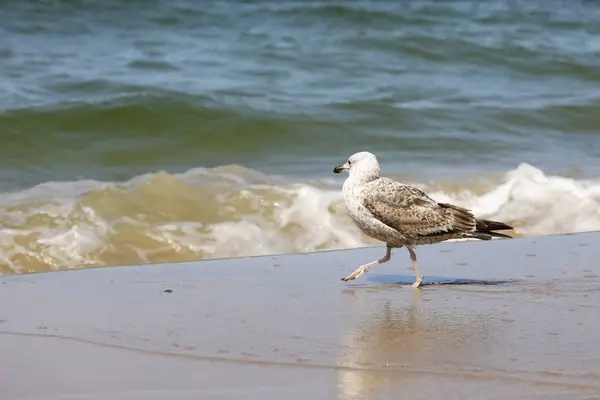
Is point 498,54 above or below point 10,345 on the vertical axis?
above

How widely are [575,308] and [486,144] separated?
6.09 meters

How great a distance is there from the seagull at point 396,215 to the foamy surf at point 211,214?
5.34 ft

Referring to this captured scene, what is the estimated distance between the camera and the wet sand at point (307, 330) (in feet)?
13.3

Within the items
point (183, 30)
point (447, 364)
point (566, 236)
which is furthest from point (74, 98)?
point (447, 364)

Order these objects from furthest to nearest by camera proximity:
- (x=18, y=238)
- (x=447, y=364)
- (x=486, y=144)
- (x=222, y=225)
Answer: (x=486, y=144)
(x=222, y=225)
(x=18, y=238)
(x=447, y=364)

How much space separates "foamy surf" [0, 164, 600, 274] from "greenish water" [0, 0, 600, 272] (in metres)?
0.02

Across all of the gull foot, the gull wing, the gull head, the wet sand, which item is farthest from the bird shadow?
the gull head

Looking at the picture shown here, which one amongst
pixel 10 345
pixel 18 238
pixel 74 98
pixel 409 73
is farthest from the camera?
pixel 409 73

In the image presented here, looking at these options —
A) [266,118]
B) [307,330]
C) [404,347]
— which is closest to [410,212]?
[307,330]

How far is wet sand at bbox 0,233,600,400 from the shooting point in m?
4.07

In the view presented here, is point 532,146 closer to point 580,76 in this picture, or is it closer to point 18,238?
point 580,76

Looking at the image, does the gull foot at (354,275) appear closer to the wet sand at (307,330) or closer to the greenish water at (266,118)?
the wet sand at (307,330)

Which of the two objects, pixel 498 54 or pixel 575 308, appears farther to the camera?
pixel 498 54

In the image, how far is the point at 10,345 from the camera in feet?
15.4
